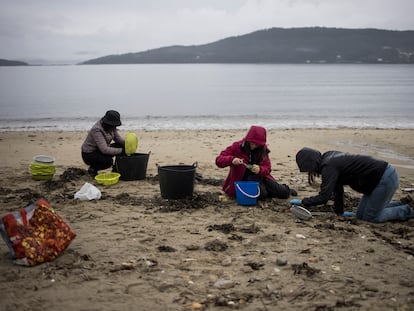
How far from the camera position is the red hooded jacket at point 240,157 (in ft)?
19.4

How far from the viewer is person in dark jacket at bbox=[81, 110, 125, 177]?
23.8 ft

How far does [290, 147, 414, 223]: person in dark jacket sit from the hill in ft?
529

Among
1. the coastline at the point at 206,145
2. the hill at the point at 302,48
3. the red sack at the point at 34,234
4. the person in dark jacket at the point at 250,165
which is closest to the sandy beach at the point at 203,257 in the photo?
the red sack at the point at 34,234

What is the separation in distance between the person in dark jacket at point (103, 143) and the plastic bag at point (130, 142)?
260 millimetres

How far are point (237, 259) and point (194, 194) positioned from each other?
2.50 metres

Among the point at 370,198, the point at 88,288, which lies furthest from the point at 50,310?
the point at 370,198

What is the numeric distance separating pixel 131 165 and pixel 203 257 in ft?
11.7

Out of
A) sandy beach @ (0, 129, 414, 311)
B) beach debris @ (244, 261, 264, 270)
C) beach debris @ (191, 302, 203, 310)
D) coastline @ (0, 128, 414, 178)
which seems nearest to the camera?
beach debris @ (191, 302, 203, 310)

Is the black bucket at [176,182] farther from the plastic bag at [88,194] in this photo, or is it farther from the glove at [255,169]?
the plastic bag at [88,194]

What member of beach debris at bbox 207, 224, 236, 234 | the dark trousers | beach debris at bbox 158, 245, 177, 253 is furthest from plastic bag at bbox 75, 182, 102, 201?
beach debris at bbox 158, 245, 177, 253

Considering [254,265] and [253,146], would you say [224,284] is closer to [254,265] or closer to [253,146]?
A: [254,265]

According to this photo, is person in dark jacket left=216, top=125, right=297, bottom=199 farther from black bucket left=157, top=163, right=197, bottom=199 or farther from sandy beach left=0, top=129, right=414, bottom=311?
black bucket left=157, top=163, right=197, bottom=199

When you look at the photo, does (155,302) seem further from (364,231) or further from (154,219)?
(364,231)

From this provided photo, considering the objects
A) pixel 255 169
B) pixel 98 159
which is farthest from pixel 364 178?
pixel 98 159
